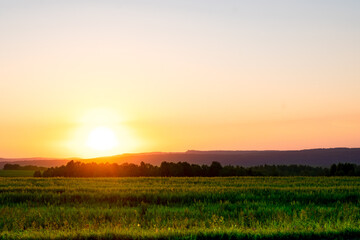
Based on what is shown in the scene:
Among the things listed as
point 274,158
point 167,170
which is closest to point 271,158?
point 274,158

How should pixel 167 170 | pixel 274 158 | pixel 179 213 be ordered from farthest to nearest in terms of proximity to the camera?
pixel 274 158
pixel 167 170
pixel 179 213

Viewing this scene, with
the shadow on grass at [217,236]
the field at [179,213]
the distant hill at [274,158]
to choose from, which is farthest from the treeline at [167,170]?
the distant hill at [274,158]

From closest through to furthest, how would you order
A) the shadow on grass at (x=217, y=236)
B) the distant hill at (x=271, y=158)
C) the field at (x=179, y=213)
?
the shadow on grass at (x=217, y=236) → the field at (x=179, y=213) → the distant hill at (x=271, y=158)

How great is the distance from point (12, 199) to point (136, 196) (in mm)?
6243

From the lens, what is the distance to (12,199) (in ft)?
80.1

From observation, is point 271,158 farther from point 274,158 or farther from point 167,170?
point 167,170

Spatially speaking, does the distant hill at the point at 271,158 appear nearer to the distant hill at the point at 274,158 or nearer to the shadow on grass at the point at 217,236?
the distant hill at the point at 274,158

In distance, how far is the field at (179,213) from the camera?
41.9 feet

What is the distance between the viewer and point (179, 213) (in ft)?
60.5

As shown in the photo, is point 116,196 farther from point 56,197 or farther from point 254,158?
point 254,158

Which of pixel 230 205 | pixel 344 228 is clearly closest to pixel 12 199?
pixel 230 205

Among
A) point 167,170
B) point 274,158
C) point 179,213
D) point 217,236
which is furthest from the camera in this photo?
point 274,158

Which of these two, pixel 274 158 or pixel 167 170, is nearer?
pixel 167 170

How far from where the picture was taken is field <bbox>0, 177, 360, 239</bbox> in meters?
12.8
